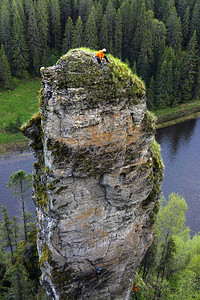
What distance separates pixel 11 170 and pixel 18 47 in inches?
1487

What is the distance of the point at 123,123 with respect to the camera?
14203mm

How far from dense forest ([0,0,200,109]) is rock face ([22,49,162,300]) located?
54.3 m

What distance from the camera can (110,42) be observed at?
241ft

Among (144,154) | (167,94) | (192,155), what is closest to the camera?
(144,154)

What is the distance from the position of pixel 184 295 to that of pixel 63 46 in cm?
6711

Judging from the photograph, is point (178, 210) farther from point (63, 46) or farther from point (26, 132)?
point (63, 46)

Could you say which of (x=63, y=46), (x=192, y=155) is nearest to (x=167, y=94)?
(x=192, y=155)

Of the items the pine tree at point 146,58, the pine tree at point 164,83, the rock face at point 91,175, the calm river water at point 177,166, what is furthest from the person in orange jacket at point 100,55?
the pine tree at point 146,58

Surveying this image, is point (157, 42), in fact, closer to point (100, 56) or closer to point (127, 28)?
point (127, 28)

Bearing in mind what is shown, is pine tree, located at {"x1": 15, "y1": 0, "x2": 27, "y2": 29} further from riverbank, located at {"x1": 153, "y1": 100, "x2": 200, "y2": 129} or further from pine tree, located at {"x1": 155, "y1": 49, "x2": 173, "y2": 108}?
riverbank, located at {"x1": 153, "y1": 100, "x2": 200, "y2": 129}

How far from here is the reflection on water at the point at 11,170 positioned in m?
39.2

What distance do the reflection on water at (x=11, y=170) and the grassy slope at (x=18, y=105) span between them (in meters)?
4.18

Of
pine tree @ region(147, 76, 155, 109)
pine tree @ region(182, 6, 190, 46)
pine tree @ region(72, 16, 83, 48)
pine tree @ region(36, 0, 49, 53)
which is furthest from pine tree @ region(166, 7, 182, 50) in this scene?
pine tree @ region(36, 0, 49, 53)

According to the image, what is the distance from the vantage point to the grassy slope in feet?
178
